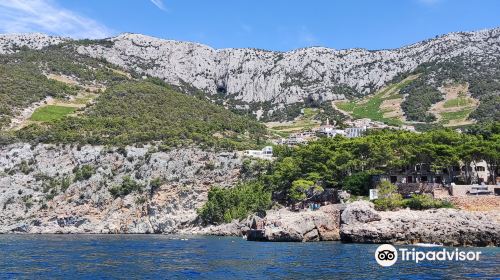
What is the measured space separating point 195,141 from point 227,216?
32.9 m

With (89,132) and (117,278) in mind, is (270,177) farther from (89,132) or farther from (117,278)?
(117,278)

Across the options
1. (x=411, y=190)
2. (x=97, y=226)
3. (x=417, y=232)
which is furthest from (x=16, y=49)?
(x=417, y=232)

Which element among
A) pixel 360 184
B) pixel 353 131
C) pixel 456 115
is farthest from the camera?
pixel 456 115

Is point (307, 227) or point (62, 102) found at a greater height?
point (62, 102)

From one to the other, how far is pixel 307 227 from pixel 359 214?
706 centimetres

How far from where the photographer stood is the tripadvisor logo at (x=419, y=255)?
40281mm

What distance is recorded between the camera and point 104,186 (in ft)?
355

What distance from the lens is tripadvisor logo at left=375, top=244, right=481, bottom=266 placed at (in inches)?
1586

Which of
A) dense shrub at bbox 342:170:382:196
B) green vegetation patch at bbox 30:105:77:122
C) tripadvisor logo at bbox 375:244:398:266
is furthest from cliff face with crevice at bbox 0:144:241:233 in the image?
tripadvisor logo at bbox 375:244:398:266

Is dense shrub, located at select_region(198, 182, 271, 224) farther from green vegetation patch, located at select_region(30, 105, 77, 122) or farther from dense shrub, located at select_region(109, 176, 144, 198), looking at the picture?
green vegetation patch, located at select_region(30, 105, 77, 122)

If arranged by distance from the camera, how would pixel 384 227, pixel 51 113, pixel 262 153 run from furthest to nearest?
pixel 51 113 < pixel 262 153 < pixel 384 227

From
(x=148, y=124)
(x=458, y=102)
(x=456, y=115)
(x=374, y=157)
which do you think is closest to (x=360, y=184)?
(x=374, y=157)

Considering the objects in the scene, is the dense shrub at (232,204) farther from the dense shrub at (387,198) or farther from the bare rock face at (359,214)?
the bare rock face at (359,214)

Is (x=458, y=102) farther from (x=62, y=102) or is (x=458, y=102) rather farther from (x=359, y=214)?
(x=359, y=214)
